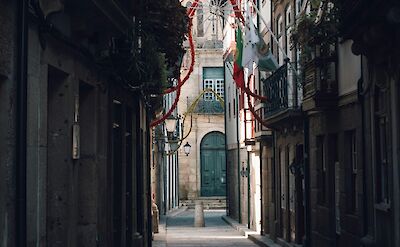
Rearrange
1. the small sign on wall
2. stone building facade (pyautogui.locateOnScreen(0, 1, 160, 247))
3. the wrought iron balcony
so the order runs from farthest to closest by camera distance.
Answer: the wrought iron balcony → the small sign on wall → stone building facade (pyautogui.locateOnScreen(0, 1, 160, 247))

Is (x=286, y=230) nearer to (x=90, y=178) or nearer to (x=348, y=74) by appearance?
(x=348, y=74)

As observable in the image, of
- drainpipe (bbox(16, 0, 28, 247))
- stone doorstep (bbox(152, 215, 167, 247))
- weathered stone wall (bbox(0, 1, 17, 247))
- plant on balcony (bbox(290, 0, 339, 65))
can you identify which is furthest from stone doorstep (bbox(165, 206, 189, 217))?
weathered stone wall (bbox(0, 1, 17, 247))

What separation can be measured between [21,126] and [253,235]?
2151cm

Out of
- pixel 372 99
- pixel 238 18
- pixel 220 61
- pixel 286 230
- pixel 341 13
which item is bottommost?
pixel 286 230

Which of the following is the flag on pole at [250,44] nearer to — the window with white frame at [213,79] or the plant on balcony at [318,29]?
the plant on balcony at [318,29]

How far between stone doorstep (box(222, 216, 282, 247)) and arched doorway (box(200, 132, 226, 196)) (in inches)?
706

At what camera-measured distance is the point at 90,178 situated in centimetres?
1156

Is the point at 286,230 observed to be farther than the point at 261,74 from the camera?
No

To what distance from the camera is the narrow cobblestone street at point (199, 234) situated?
88.5 feet

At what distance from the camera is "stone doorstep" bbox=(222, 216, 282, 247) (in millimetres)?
25172

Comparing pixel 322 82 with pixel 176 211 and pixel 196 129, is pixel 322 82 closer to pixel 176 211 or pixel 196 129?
pixel 176 211

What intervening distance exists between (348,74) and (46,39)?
8134mm

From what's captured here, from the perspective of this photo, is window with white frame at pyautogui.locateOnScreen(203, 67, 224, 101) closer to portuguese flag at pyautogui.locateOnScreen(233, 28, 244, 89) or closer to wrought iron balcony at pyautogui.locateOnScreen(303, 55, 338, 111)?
portuguese flag at pyautogui.locateOnScreen(233, 28, 244, 89)

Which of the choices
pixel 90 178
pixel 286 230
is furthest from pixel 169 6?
pixel 286 230
